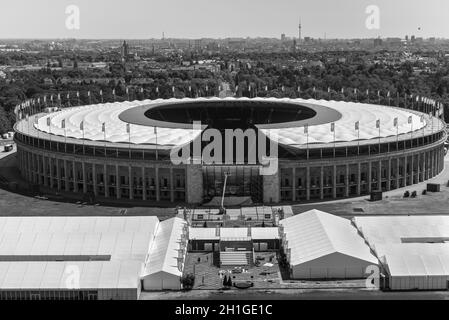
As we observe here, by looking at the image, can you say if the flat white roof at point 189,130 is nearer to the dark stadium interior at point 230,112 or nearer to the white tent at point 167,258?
the dark stadium interior at point 230,112

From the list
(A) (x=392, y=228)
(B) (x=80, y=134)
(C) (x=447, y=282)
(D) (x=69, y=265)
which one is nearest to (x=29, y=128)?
(B) (x=80, y=134)

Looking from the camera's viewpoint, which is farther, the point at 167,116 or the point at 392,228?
the point at 167,116

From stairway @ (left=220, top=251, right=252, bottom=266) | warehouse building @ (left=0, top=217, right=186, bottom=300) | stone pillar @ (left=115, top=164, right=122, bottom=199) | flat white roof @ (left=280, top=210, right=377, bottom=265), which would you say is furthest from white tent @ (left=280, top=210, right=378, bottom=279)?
stone pillar @ (left=115, top=164, right=122, bottom=199)

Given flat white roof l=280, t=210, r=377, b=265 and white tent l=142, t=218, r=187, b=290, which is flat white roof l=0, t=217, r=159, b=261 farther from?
flat white roof l=280, t=210, r=377, b=265

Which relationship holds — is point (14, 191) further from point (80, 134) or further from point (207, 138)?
point (207, 138)

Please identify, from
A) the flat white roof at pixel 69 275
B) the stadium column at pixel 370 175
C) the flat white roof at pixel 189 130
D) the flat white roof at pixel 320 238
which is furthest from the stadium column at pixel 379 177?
the flat white roof at pixel 69 275

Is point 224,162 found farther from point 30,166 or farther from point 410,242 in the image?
point 30,166

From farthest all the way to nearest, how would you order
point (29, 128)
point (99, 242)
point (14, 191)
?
point (29, 128) → point (14, 191) → point (99, 242)

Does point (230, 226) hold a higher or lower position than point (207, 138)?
lower
